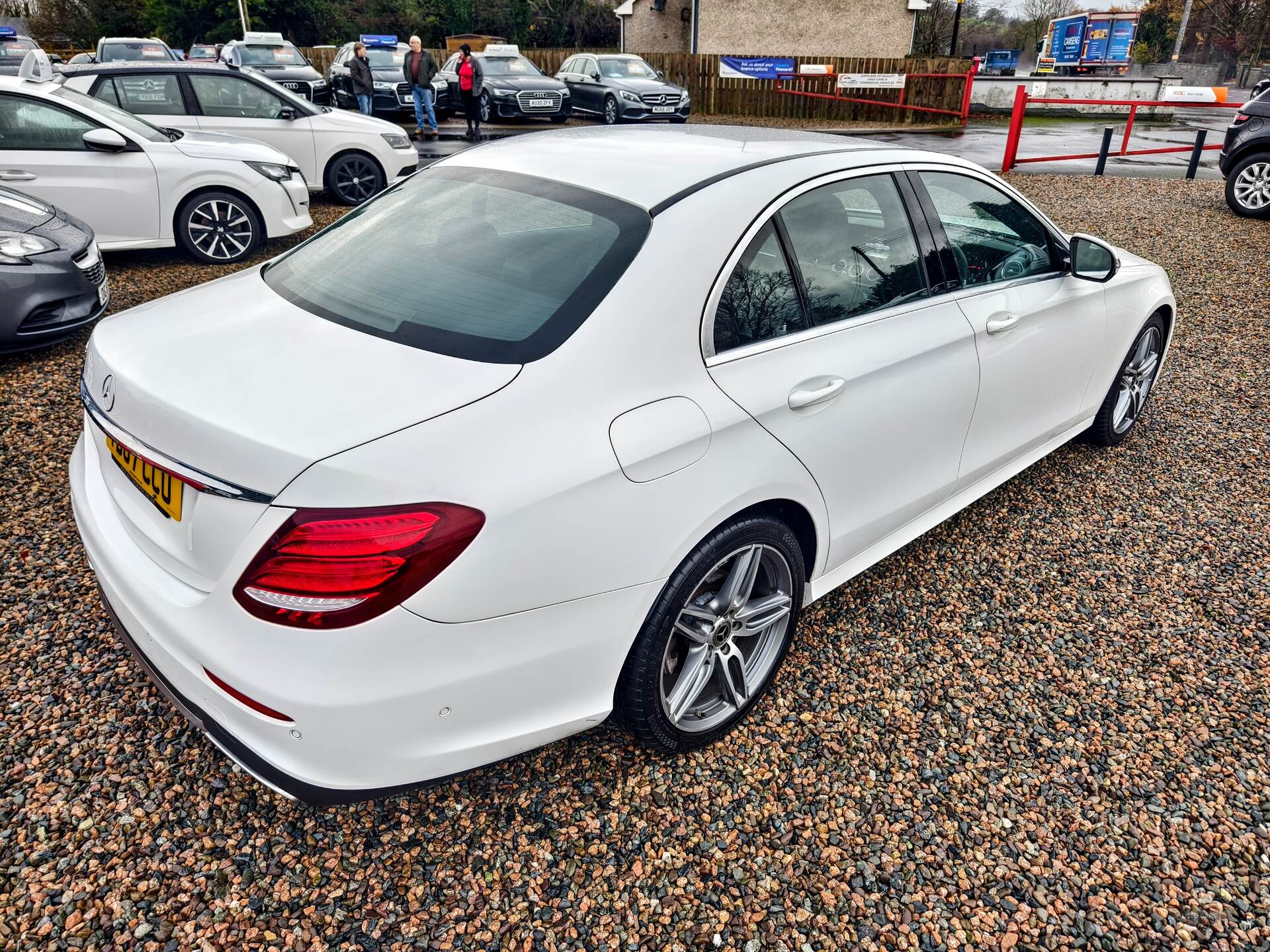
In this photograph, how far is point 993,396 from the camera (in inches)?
125

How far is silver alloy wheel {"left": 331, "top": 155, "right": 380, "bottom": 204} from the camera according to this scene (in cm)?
966

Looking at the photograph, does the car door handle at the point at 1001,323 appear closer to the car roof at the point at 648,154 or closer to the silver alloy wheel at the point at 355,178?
the car roof at the point at 648,154

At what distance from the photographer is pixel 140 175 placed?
6871 millimetres

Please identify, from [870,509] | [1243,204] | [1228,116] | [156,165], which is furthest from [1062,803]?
[1228,116]

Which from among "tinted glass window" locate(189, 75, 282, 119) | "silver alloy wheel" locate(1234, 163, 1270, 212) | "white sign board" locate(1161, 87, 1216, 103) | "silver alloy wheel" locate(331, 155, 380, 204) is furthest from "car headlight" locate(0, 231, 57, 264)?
"white sign board" locate(1161, 87, 1216, 103)

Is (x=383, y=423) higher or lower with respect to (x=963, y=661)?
higher

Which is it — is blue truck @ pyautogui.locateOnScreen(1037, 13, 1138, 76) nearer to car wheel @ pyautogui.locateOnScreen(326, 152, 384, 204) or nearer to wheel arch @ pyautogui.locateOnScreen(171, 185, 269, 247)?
car wheel @ pyautogui.locateOnScreen(326, 152, 384, 204)

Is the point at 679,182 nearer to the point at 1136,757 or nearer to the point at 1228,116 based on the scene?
the point at 1136,757

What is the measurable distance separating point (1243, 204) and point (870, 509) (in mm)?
10195

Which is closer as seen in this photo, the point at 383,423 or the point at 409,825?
the point at 383,423

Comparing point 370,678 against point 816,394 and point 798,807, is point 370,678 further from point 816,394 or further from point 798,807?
point 816,394

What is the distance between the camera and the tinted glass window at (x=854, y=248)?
2506 millimetres

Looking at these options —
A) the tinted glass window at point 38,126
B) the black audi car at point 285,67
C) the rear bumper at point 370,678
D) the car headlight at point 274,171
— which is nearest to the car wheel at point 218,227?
the car headlight at point 274,171

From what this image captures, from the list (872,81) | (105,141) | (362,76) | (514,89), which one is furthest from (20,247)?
(872,81)
